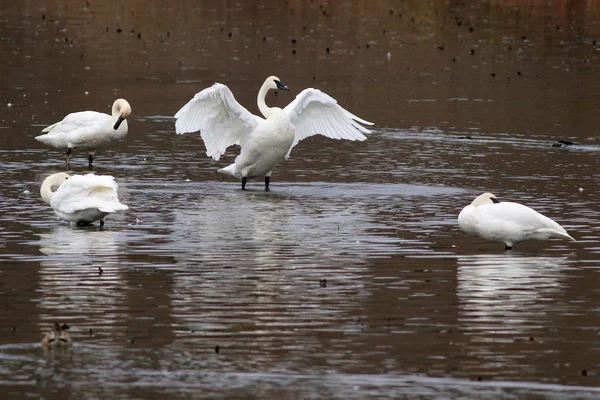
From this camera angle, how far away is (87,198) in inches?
577

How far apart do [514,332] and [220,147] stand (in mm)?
9721

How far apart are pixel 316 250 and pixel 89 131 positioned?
7.67 metres

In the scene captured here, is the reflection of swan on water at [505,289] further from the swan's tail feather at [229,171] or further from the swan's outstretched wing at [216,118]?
the swan's tail feather at [229,171]

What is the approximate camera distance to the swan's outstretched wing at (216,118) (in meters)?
18.5

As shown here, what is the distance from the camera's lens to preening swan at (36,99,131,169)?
20.4 metres

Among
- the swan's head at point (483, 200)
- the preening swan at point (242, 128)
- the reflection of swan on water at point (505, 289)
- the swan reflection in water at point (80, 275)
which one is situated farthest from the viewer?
the preening swan at point (242, 128)

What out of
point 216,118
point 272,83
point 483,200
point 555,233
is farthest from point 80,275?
point 272,83

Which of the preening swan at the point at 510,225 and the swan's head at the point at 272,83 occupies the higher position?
the swan's head at the point at 272,83

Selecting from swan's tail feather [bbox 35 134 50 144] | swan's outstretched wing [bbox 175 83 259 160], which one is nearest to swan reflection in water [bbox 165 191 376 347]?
swan's outstretched wing [bbox 175 83 259 160]

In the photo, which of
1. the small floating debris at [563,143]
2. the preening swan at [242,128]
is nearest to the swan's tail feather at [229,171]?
the preening swan at [242,128]

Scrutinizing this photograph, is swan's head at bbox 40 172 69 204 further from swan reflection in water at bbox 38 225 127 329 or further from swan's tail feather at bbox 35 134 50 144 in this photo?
swan's tail feather at bbox 35 134 50 144

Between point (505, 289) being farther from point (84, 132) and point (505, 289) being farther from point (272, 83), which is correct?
point (84, 132)

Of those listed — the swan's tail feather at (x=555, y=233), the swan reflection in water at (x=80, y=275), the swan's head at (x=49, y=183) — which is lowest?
the swan reflection in water at (x=80, y=275)

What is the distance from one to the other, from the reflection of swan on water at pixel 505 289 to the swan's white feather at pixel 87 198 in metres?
3.67
